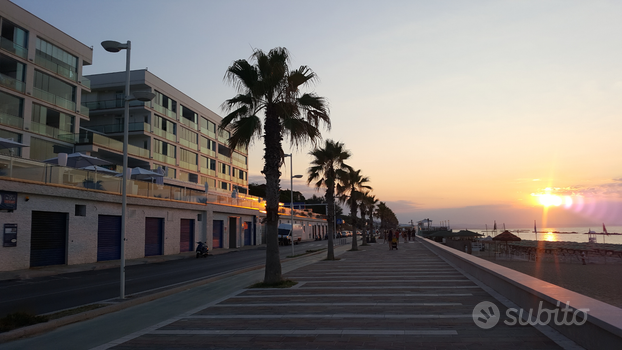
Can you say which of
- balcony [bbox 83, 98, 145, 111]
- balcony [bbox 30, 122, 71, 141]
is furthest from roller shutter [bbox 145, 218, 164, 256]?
balcony [bbox 83, 98, 145, 111]

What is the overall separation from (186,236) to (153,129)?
15172mm

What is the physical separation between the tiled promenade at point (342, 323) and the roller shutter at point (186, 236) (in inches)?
1055

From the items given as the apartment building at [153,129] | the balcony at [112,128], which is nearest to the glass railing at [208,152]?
the apartment building at [153,129]

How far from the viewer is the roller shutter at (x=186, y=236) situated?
37.9 meters

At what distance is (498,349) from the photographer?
618 centimetres

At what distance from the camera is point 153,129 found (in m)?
48.0

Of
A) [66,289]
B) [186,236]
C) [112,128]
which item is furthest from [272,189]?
[112,128]

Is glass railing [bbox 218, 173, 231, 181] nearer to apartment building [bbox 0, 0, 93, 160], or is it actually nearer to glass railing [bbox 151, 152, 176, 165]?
glass railing [bbox 151, 152, 176, 165]

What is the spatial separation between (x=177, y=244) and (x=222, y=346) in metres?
31.5

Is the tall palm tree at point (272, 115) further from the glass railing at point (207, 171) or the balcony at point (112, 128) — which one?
the glass railing at point (207, 171)

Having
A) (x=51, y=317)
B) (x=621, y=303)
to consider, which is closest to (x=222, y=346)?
(x=51, y=317)

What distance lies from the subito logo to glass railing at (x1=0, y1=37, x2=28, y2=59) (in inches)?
1419

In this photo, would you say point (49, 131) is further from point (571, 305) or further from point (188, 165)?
point (571, 305)

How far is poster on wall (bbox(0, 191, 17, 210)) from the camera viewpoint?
20.8 metres
